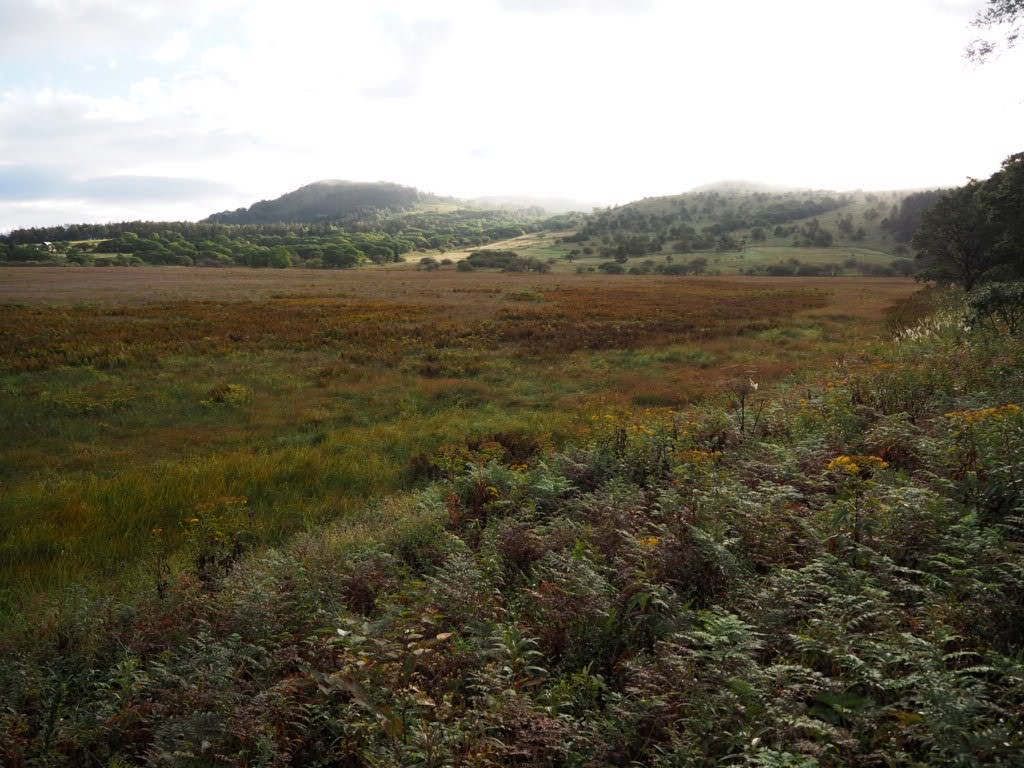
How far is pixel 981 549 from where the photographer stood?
3.72 m

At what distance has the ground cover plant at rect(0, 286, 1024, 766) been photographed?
2.86 meters

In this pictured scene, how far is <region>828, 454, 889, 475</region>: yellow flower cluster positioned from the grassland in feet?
18.8

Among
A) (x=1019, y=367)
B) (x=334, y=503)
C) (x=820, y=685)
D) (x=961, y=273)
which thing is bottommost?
(x=334, y=503)

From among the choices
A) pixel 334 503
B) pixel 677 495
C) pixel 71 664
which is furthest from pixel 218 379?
pixel 677 495

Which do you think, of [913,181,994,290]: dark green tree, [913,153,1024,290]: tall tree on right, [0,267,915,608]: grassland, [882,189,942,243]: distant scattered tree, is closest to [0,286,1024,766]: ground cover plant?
[0,267,915,608]: grassland

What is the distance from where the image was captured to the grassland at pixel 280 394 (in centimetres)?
775

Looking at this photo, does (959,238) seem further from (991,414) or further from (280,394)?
(280,394)

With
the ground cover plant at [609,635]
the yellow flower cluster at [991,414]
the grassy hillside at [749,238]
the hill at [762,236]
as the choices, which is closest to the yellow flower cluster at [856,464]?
the ground cover plant at [609,635]

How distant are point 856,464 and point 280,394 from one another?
14438 millimetres

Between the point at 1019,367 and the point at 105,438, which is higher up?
the point at 1019,367

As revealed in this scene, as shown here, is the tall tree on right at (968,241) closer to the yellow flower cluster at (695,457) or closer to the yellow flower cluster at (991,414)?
the yellow flower cluster at (991,414)

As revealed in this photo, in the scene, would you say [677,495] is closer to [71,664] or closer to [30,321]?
[71,664]

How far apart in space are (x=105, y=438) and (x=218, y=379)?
206 inches

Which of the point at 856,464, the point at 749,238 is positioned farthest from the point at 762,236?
the point at 856,464
